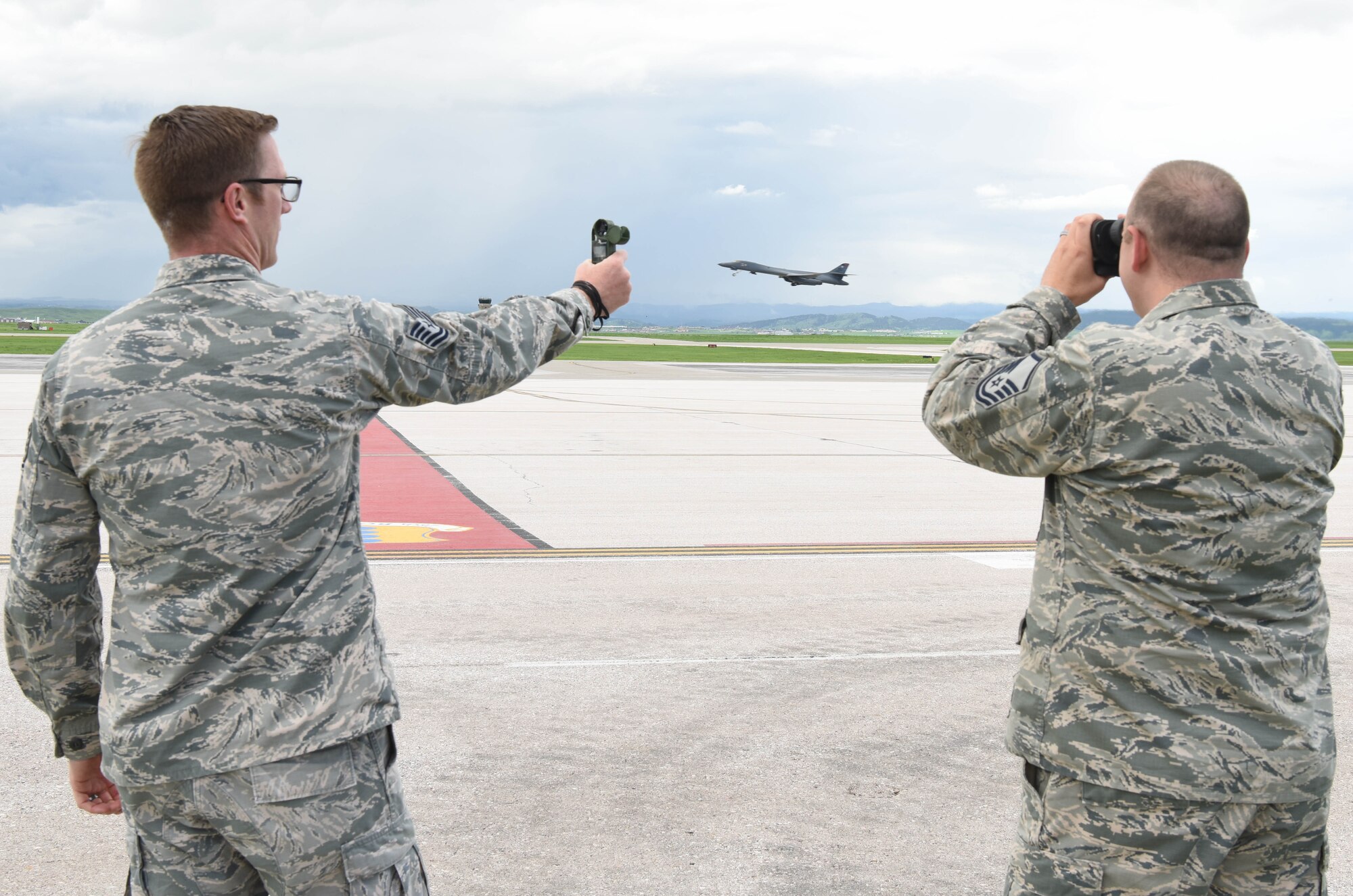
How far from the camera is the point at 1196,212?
2551mm

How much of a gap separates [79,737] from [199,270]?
1.07 m

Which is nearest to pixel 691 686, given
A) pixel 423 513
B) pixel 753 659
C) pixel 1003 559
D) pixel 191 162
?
pixel 753 659

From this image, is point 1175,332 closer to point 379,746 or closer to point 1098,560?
point 1098,560

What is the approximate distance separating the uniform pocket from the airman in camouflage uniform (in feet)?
4.77

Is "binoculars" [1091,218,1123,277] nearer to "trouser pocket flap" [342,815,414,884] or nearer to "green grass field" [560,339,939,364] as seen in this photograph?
"trouser pocket flap" [342,815,414,884]

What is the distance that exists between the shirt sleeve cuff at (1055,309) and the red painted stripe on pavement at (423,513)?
6399mm

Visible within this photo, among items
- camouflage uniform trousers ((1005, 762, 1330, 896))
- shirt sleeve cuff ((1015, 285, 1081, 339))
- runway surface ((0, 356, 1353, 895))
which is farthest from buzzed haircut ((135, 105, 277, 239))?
runway surface ((0, 356, 1353, 895))

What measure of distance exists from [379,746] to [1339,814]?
13.4 feet

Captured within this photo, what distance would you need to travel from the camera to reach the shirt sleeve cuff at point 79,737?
8.56 feet

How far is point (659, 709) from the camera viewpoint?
19.5ft

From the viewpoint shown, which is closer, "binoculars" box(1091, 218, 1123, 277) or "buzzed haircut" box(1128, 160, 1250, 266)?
"buzzed haircut" box(1128, 160, 1250, 266)

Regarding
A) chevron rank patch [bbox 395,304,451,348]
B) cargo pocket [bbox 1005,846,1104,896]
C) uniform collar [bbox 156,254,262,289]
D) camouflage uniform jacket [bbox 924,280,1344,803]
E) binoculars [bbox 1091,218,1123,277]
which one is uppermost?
binoculars [bbox 1091,218,1123,277]

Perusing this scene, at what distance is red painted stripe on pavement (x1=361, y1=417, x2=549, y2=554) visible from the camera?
10352 millimetres

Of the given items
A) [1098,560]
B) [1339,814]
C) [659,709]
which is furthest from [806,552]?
[1098,560]
